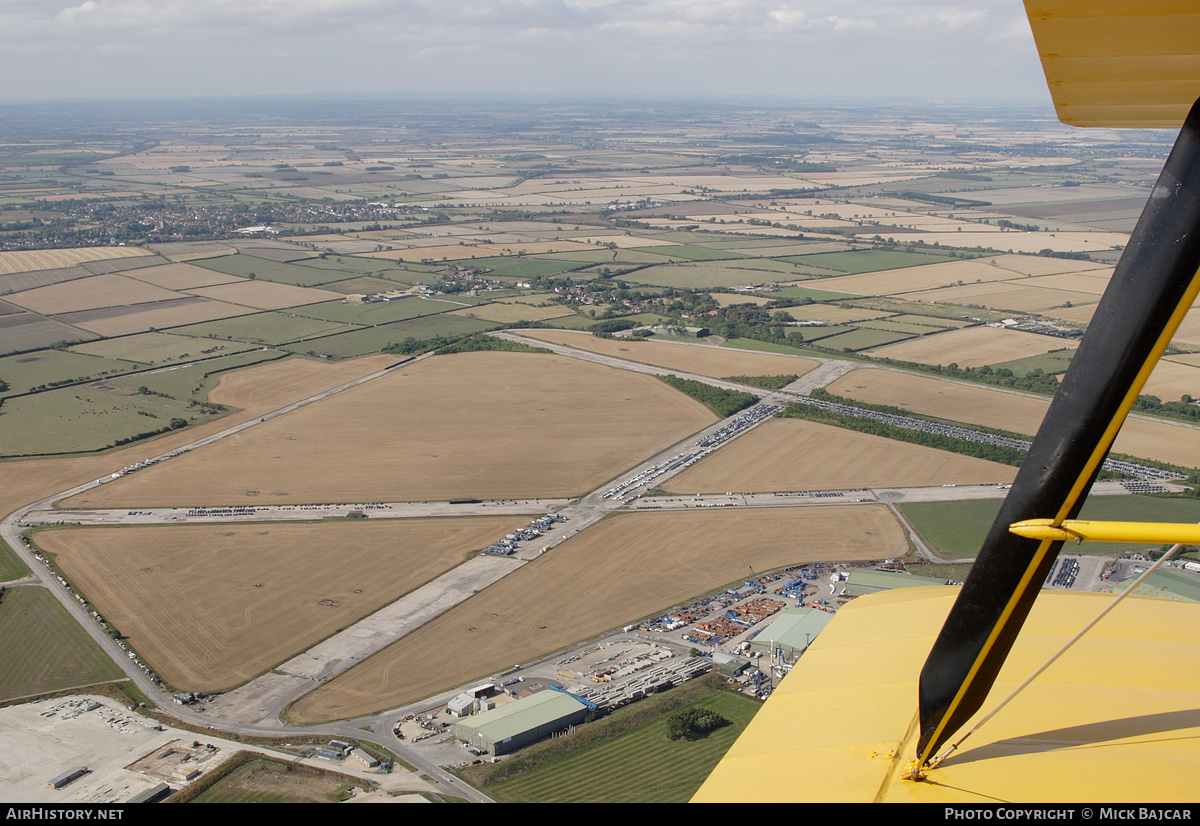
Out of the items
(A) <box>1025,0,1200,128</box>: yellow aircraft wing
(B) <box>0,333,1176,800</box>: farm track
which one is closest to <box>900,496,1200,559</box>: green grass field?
(B) <box>0,333,1176,800</box>: farm track

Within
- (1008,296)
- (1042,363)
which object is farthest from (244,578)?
(1008,296)

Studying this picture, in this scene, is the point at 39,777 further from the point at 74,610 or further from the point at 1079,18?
the point at 1079,18

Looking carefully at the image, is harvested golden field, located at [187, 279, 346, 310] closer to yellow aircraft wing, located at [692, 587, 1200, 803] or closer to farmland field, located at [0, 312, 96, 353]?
farmland field, located at [0, 312, 96, 353]

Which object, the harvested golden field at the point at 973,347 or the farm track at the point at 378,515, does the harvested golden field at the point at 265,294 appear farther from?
the harvested golden field at the point at 973,347

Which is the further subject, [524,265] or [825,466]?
[524,265]

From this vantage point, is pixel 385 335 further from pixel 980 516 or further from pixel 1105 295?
pixel 1105 295

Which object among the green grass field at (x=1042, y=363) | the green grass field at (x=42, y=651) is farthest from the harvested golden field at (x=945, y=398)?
the green grass field at (x=42, y=651)
